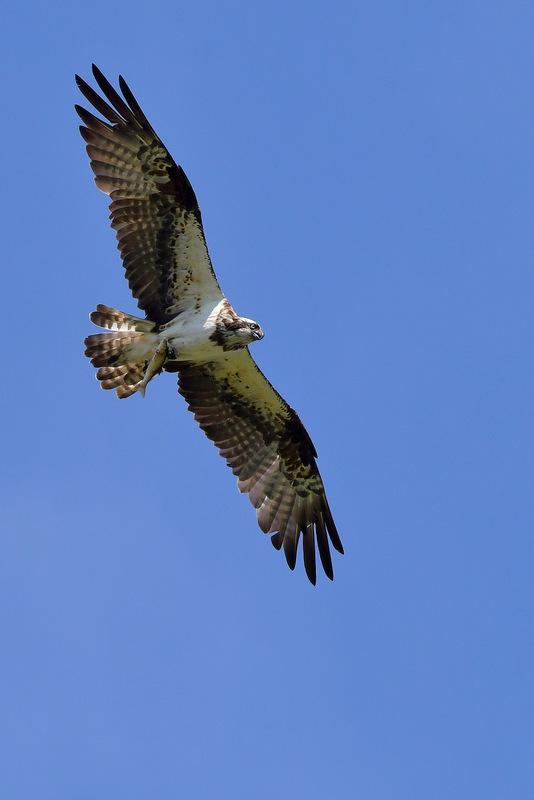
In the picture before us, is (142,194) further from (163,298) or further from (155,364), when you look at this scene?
(155,364)

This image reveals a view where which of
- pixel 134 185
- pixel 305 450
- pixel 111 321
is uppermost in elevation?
pixel 134 185

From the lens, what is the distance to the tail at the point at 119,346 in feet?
44.9

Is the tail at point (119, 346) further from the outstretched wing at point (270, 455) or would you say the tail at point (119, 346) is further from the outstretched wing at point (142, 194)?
the outstretched wing at point (270, 455)

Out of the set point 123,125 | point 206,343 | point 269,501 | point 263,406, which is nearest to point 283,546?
point 269,501

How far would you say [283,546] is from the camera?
1471cm

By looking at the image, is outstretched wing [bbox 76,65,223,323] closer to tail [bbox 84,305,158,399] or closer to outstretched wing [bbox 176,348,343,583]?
A: tail [bbox 84,305,158,399]

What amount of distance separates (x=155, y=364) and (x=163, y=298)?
2.51 feet

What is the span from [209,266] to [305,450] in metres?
2.81

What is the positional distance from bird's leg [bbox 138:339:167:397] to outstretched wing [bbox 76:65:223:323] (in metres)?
0.78

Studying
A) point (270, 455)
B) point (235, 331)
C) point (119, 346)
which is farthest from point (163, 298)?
point (270, 455)

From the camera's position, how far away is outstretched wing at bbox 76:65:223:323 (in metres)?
13.2

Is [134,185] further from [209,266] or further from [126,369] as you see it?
[126,369]

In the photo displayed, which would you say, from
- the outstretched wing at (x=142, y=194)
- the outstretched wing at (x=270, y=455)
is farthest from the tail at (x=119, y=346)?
the outstretched wing at (x=270, y=455)

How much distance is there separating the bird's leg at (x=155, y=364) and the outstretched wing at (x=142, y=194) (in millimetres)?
779
